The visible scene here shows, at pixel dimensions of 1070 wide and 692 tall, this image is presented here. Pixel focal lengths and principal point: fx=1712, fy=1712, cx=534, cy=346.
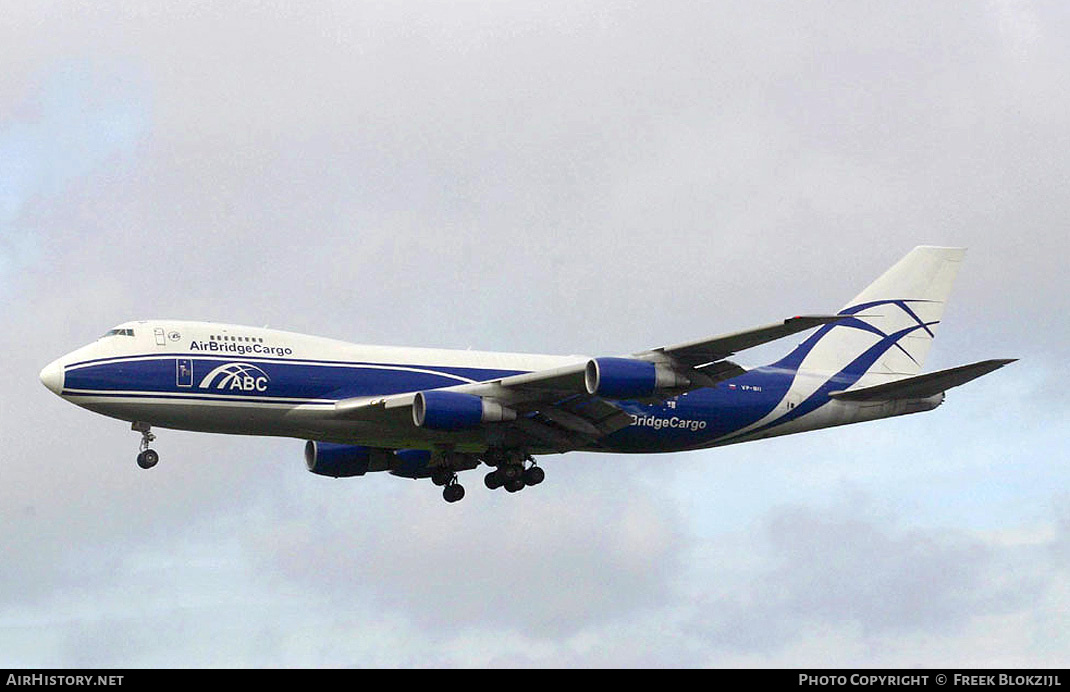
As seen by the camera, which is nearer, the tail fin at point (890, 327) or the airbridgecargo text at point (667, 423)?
the airbridgecargo text at point (667, 423)

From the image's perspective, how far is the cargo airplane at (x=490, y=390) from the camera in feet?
159

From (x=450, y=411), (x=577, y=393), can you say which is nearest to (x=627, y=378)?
(x=577, y=393)

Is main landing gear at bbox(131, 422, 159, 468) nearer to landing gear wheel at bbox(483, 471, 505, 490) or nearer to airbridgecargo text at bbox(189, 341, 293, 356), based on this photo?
airbridgecargo text at bbox(189, 341, 293, 356)

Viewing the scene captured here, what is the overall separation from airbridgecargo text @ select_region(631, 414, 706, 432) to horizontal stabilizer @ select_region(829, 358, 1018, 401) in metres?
4.95

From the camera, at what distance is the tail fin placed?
5766 cm

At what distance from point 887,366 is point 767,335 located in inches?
540

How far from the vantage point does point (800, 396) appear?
56438 millimetres

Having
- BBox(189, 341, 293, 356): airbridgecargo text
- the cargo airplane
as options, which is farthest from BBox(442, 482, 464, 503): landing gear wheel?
BBox(189, 341, 293, 356): airbridgecargo text

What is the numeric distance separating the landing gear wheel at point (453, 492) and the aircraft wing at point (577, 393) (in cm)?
498

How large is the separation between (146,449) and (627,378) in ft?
46.1

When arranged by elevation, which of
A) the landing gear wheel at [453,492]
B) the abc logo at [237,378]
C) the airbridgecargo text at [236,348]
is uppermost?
the airbridgecargo text at [236,348]

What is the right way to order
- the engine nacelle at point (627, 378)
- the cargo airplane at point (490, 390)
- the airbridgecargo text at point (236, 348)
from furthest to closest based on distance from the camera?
the airbridgecargo text at point (236, 348)
the cargo airplane at point (490, 390)
the engine nacelle at point (627, 378)

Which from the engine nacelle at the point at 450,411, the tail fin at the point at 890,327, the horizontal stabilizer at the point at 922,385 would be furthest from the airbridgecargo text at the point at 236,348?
the horizontal stabilizer at the point at 922,385

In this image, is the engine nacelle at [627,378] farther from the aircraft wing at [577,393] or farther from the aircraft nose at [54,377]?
the aircraft nose at [54,377]
